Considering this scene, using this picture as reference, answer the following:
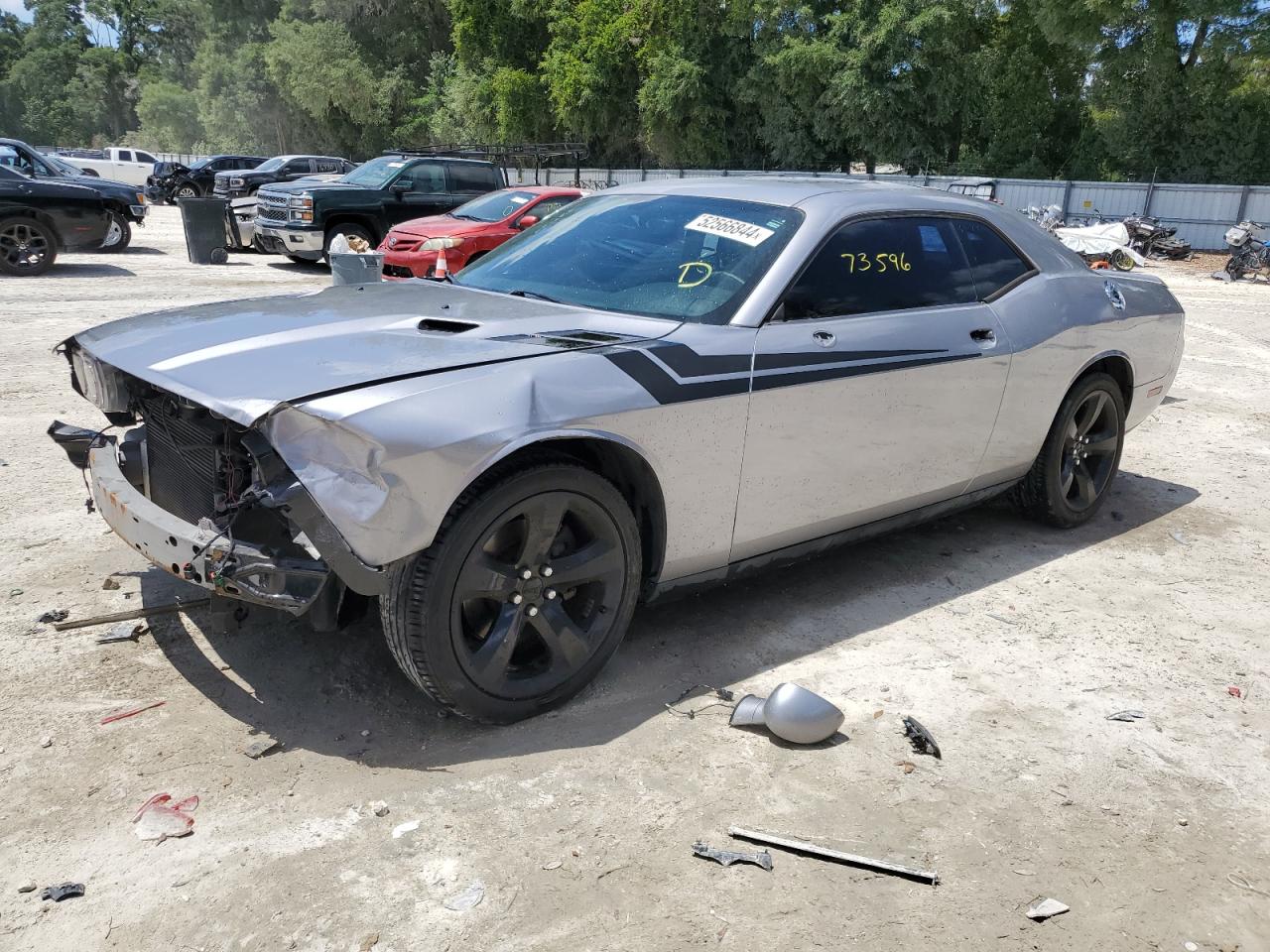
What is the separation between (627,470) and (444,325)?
0.78m

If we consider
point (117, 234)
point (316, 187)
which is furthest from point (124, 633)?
point (117, 234)

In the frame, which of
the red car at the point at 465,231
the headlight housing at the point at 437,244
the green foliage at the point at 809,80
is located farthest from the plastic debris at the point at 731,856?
the green foliage at the point at 809,80

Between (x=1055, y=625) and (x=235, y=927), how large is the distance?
3303 mm

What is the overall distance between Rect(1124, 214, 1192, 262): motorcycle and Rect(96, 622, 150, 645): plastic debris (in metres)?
24.6

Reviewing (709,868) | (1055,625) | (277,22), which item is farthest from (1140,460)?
(277,22)

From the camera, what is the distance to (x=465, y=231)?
44.0 ft

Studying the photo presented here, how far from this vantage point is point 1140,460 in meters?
6.98

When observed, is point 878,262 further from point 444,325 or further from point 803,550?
point 444,325

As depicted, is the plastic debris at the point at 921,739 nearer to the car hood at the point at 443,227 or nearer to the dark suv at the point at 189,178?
the car hood at the point at 443,227

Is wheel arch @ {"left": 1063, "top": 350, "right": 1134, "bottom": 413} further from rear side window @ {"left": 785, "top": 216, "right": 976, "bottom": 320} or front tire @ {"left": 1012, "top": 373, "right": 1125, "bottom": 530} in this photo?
rear side window @ {"left": 785, "top": 216, "right": 976, "bottom": 320}

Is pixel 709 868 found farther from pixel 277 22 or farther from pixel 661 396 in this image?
pixel 277 22

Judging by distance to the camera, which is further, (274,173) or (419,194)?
(274,173)

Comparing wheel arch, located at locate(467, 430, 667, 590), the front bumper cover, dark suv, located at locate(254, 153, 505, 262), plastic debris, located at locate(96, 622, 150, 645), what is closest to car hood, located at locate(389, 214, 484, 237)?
dark suv, located at locate(254, 153, 505, 262)

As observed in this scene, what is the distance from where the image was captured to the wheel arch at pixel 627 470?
3143mm
